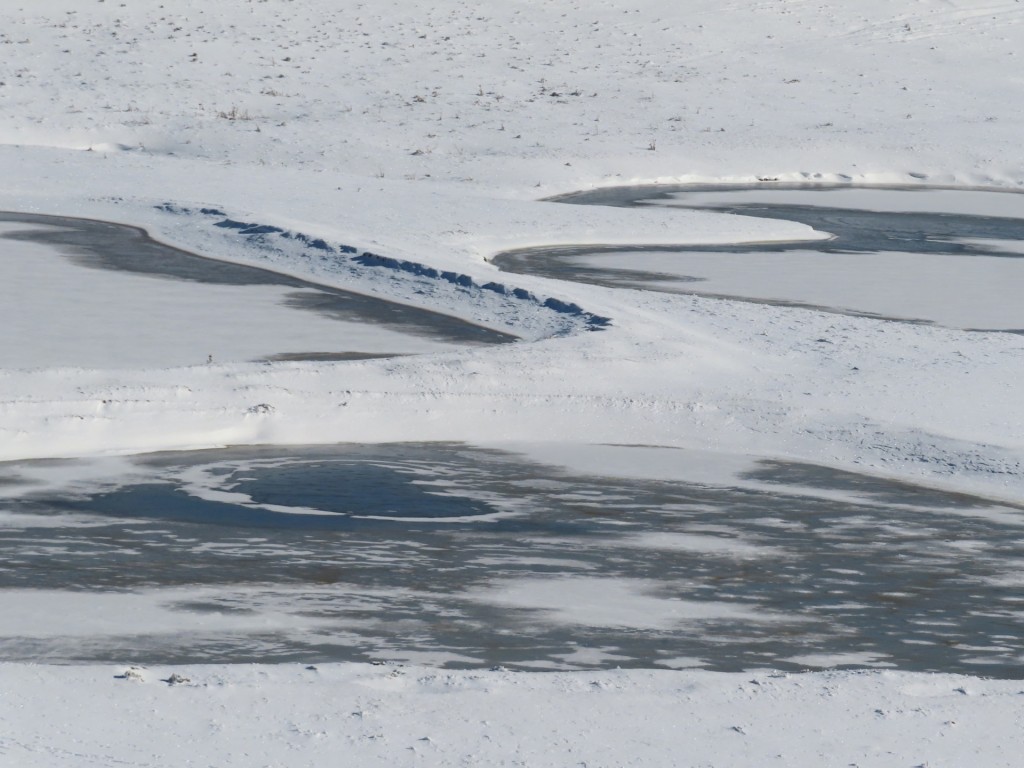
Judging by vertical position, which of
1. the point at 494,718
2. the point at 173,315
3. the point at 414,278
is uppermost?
the point at 414,278

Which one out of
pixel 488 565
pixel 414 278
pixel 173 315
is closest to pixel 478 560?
pixel 488 565

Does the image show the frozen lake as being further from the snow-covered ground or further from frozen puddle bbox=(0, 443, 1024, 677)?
the snow-covered ground

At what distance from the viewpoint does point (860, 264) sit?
752 inches

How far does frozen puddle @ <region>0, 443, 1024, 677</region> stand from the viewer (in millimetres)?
6867

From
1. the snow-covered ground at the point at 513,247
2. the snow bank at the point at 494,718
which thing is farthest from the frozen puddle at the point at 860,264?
the snow bank at the point at 494,718

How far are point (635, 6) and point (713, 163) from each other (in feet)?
50.4

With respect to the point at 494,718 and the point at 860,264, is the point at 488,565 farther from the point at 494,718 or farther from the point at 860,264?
the point at 860,264

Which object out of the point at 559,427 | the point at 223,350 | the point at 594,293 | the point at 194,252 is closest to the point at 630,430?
the point at 559,427

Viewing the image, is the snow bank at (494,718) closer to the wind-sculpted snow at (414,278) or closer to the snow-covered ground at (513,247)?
the snow-covered ground at (513,247)

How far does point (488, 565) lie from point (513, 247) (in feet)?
41.1

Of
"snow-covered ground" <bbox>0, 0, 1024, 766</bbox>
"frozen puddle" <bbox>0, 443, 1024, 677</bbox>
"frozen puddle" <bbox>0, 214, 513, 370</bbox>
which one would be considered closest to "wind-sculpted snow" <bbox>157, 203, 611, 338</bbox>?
"snow-covered ground" <bbox>0, 0, 1024, 766</bbox>

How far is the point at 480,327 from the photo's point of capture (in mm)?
14828

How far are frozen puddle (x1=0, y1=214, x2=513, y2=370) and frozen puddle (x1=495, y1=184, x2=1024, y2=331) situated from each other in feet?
10.5

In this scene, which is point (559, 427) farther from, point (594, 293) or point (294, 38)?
point (294, 38)
